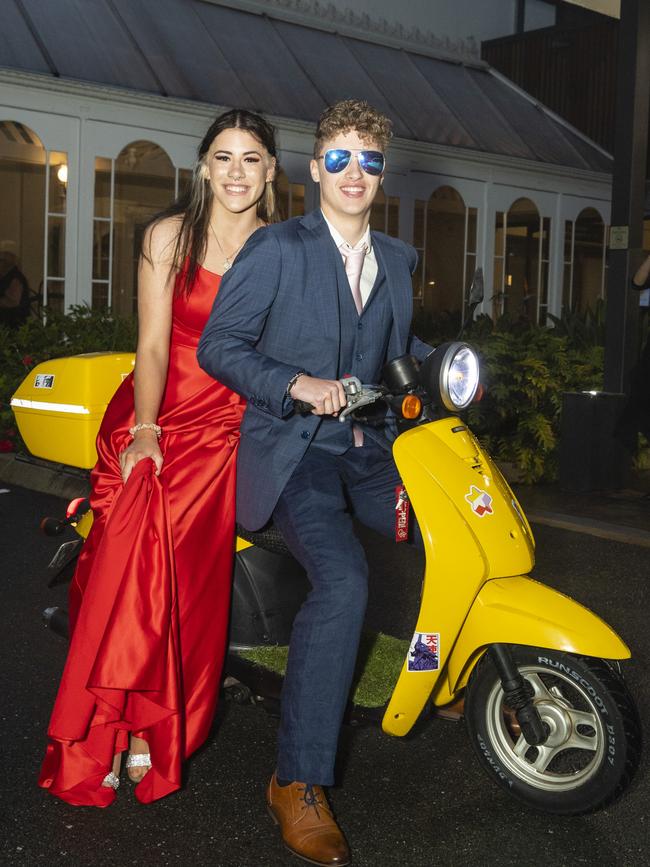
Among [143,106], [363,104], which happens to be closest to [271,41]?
[143,106]

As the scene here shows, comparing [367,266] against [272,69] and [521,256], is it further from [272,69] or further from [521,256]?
[521,256]

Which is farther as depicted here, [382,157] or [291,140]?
[291,140]

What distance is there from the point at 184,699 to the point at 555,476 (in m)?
5.96

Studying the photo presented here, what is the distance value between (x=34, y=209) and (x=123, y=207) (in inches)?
39.9

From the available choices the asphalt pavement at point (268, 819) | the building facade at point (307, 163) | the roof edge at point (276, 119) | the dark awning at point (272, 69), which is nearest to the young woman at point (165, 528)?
the asphalt pavement at point (268, 819)

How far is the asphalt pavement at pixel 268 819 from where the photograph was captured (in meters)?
3.01

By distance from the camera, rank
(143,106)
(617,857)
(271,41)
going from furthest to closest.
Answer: (271,41) < (143,106) < (617,857)

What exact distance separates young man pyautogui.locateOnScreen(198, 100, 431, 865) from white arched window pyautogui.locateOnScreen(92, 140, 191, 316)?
9343 mm

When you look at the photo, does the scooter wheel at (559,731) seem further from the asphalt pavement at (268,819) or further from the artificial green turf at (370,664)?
the artificial green turf at (370,664)

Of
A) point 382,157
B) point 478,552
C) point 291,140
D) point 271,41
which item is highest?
point 271,41

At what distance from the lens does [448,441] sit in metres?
3.20

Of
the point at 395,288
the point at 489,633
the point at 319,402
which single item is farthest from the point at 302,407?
the point at 489,633

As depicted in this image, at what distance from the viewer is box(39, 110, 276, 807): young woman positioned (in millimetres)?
3170

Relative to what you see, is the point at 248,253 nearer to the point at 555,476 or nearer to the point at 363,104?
the point at 363,104
